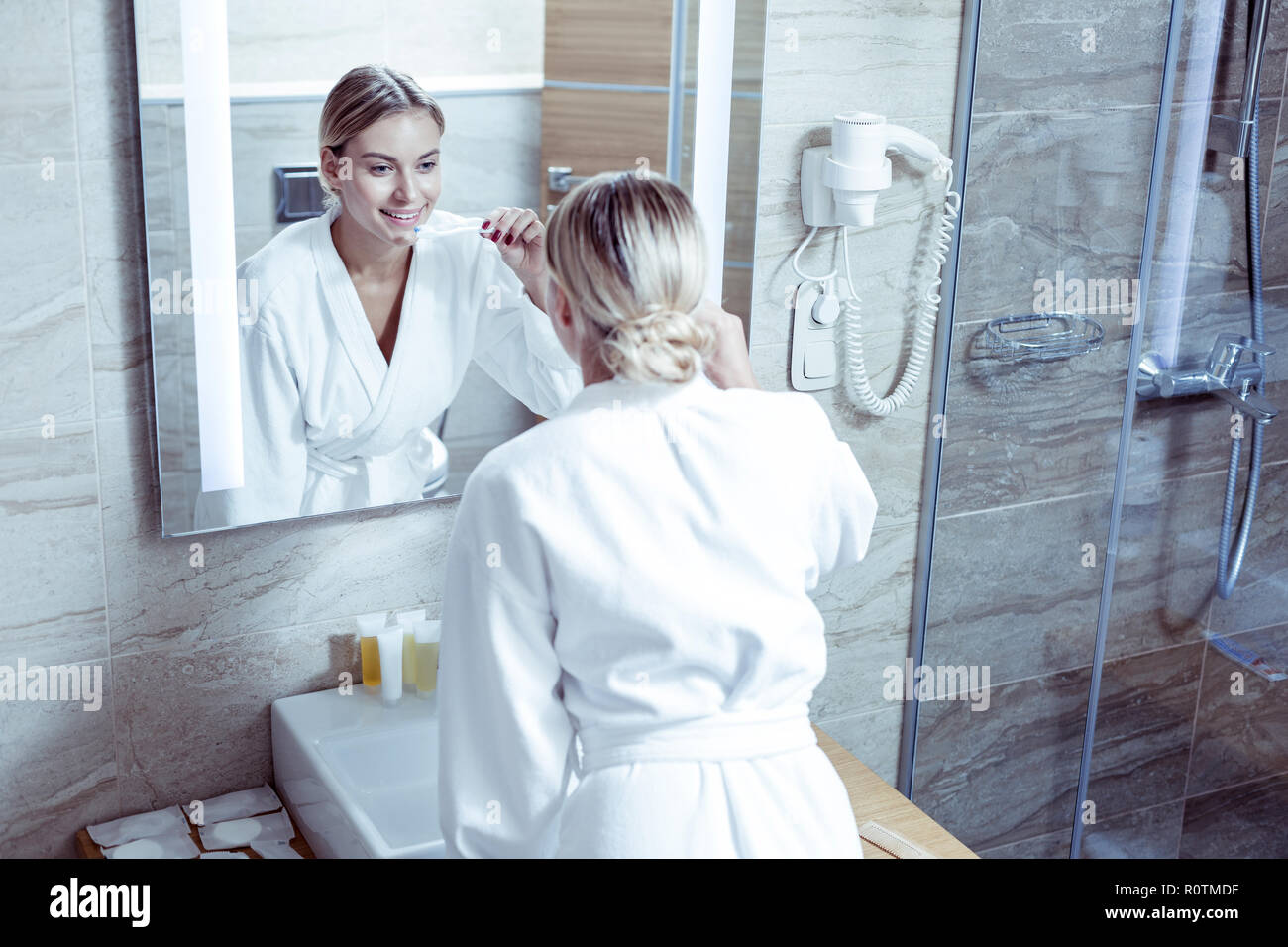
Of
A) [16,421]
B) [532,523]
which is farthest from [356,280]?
[532,523]

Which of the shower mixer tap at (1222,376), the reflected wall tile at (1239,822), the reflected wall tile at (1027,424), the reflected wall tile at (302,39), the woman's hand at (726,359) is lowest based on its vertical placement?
the reflected wall tile at (1239,822)

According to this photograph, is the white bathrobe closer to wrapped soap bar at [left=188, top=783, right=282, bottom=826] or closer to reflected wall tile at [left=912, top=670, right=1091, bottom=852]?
wrapped soap bar at [left=188, top=783, right=282, bottom=826]

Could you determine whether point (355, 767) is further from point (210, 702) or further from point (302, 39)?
point (302, 39)

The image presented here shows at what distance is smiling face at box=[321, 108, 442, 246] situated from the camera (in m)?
1.60

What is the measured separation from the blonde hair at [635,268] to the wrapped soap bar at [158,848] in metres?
0.88

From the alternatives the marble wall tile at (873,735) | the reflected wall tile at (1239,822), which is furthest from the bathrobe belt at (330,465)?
the reflected wall tile at (1239,822)

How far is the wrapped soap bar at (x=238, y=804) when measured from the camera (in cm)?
173

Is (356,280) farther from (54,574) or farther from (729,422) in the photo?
(729,422)

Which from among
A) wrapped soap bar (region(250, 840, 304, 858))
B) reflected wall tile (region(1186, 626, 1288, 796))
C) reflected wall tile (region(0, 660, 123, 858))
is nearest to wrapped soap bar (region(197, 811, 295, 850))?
wrapped soap bar (region(250, 840, 304, 858))

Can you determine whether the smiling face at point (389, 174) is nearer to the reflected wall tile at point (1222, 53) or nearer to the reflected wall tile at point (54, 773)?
the reflected wall tile at point (54, 773)

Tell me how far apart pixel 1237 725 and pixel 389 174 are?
143 centimetres

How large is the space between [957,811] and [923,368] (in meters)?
0.77

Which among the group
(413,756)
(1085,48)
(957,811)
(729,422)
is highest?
(1085,48)
